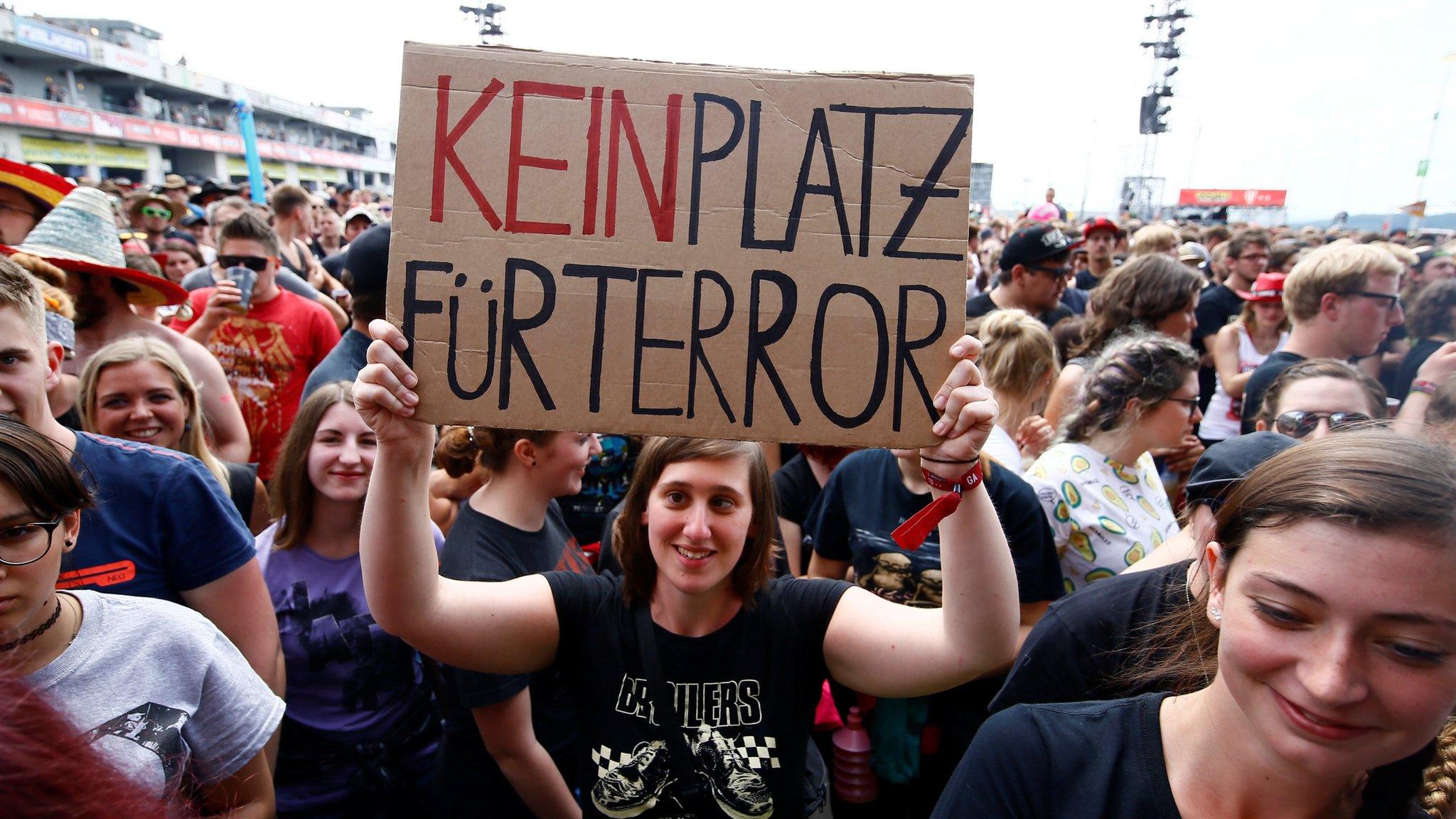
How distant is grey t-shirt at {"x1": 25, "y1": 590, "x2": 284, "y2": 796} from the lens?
4.53 feet

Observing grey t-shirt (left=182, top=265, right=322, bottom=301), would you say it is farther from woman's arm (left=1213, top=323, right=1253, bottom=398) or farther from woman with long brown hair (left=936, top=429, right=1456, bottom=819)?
woman's arm (left=1213, top=323, right=1253, bottom=398)

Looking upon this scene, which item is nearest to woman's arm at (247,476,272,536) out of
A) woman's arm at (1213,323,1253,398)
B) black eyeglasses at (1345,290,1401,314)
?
black eyeglasses at (1345,290,1401,314)

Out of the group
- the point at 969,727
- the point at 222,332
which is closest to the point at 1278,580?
the point at 969,727

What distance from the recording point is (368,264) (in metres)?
3.02

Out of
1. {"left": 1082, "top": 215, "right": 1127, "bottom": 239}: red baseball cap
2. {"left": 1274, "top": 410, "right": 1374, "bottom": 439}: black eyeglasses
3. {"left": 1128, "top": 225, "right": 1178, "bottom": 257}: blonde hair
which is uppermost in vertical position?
{"left": 1082, "top": 215, "right": 1127, "bottom": 239}: red baseball cap

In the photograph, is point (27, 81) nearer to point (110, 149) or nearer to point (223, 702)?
point (110, 149)

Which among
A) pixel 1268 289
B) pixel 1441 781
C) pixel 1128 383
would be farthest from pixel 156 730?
pixel 1268 289

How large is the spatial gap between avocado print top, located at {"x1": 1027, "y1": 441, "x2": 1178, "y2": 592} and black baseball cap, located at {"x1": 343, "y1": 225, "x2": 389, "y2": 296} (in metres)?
2.54

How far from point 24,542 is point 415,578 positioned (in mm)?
627

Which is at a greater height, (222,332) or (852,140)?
(852,140)

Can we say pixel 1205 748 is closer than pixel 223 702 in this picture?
Yes

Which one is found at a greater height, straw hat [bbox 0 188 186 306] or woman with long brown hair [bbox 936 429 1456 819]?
straw hat [bbox 0 188 186 306]

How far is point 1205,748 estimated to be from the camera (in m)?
1.16

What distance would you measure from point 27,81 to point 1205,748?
60019mm
